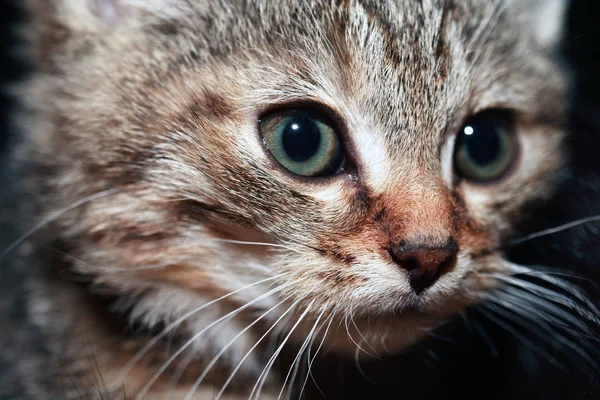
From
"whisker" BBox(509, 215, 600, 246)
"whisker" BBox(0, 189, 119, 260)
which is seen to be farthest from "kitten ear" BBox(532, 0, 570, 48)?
"whisker" BBox(0, 189, 119, 260)

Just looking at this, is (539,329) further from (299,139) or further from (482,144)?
(299,139)

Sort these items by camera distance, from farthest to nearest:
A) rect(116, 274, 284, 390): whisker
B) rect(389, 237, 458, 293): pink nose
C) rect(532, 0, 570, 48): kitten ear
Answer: rect(532, 0, 570, 48): kitten ear, rect(116, 274, 284, 390): whisker, rect(389, 237, 458, 293): pink nose

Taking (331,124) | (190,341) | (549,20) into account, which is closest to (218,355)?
(190,341)

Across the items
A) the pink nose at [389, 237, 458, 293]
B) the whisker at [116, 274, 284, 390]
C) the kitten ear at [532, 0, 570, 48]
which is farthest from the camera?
the kitten ear at [532, 0, 570, 48]

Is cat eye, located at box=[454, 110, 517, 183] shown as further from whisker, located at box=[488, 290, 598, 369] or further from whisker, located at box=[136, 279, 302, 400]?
whisker, located at box=[136, 279, 302, 400]

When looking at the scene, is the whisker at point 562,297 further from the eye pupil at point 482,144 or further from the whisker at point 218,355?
the whisker at point 218,355

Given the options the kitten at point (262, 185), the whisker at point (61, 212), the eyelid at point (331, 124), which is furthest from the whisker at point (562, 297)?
the whisker at point (61, 212)
